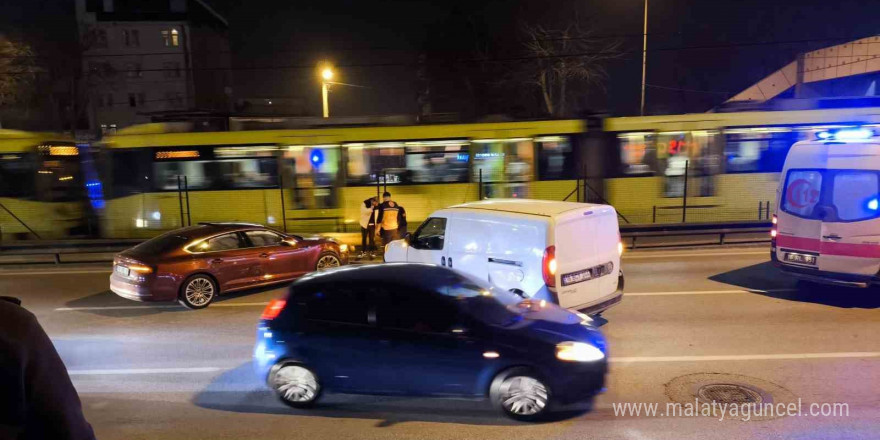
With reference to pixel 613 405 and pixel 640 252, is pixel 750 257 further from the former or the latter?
pixel 613 405

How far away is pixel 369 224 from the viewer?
1416 cm

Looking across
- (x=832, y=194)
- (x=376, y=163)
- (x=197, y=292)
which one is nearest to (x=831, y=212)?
(x=832, y=194)

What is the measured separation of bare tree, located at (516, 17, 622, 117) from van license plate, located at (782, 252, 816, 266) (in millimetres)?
19377

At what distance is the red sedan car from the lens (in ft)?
31.2

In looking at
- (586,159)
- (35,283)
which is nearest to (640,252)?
(586,159)

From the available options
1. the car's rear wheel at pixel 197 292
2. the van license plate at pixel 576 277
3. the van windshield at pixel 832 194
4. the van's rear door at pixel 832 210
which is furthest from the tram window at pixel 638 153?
the car's rear wheel at pixel 197 292

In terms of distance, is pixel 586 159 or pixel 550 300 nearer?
pixel 550 300

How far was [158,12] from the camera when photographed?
55.7m

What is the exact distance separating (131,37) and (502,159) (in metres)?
53.0

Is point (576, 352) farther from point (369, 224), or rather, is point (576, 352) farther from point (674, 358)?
point (369, 224)

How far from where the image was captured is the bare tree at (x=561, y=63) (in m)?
28.7

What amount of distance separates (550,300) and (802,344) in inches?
125

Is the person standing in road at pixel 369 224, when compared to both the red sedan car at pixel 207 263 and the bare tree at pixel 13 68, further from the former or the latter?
the bare tree at pixel 13 68

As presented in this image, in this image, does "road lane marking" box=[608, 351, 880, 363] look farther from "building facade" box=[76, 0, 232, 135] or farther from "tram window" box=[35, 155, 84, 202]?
"building facade" box=[76, 0, 232, 135]
